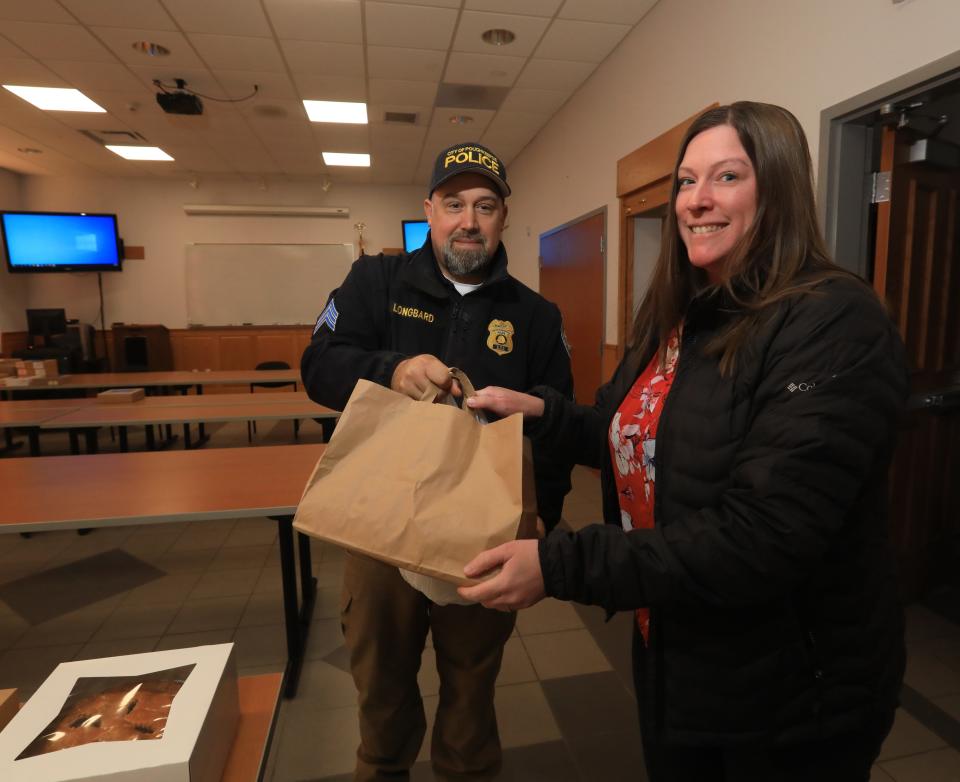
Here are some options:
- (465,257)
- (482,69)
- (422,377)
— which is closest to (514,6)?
(482,69)

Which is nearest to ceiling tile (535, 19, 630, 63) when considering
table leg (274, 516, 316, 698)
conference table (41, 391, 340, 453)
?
conference table (41, 391, 340, 453)

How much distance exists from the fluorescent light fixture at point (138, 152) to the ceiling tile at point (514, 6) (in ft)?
15.2

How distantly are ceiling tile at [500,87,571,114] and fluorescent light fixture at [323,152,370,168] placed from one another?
88.8 inches

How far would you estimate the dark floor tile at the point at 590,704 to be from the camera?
1782mm

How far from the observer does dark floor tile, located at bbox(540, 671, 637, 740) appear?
1.78 metres

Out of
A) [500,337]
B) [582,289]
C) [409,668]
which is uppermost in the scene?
[582,289]

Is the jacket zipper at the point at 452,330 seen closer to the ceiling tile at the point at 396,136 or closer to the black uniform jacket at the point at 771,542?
the black uniform jacket at the point at 771,542

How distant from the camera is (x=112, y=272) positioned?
25.1 feet

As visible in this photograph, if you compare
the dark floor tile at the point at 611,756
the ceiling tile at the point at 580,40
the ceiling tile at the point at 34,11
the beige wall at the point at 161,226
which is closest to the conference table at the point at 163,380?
the ceiling tile at the point at 34,11

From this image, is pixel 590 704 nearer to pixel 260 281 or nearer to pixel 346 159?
pixel 346 159

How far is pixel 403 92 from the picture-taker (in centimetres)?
452

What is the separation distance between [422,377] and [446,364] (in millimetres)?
311

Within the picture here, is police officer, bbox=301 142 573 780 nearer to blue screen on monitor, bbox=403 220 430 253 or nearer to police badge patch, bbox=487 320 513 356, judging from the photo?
police badge patch, bbox=487 320 513 356

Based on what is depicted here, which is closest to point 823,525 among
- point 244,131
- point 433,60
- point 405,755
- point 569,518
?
point 405,755
